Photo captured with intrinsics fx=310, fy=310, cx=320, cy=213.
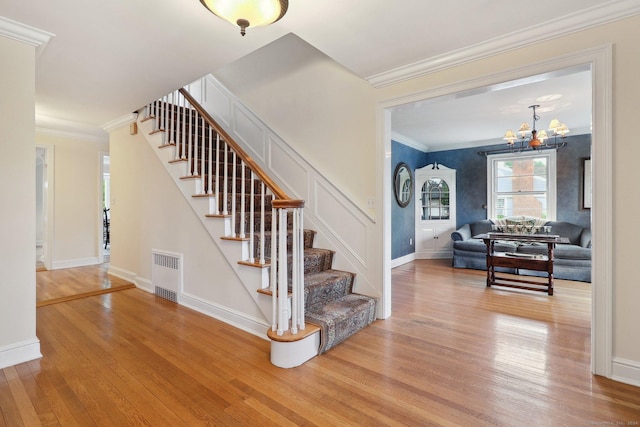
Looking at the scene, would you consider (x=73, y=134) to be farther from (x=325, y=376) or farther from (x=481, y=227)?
(x=481, y=227)

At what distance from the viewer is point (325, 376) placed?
6.90 ft

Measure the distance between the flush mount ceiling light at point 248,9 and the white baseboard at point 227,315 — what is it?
2.28 m

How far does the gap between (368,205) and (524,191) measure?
4.88 meters

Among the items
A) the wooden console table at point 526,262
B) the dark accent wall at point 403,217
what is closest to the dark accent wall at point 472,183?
the dark accent wall at point 403,217

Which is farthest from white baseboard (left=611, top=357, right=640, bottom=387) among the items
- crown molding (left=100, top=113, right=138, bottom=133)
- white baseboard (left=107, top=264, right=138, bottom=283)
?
crown molding (left=100, top=113, right=138, bottom=133)

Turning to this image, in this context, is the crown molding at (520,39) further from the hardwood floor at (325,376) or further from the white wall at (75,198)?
the white wall at (75,198)

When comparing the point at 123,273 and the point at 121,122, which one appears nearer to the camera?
the point at 121,122

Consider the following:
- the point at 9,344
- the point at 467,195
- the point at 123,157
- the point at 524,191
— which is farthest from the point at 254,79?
the point at 524,191

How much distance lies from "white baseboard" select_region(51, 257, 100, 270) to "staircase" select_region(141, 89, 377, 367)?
10.5ft

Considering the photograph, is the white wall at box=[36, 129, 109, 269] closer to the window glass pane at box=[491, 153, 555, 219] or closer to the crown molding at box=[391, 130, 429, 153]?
the crown molding at box=[391, 130, 429, 153]

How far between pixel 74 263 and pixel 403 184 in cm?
633

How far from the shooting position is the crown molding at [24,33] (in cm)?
218

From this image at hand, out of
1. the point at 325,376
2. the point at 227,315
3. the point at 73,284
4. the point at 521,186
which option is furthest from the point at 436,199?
the point at 73,284

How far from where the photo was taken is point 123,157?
4621 millimetres
